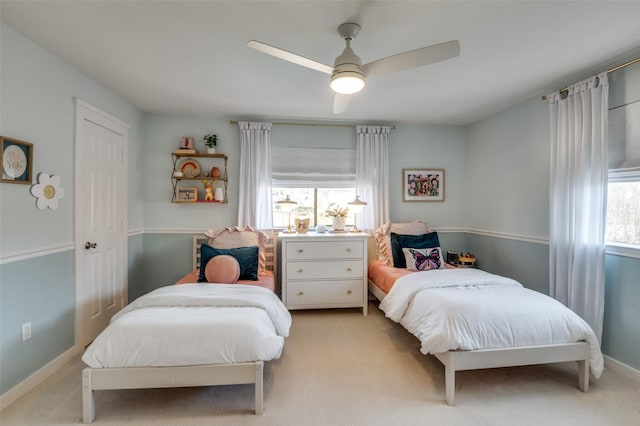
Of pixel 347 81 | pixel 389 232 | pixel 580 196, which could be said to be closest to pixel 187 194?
pixel 389 232

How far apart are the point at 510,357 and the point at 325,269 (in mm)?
2017

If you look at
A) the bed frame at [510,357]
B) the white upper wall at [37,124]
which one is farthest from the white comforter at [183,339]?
the bed frame at [510,357]

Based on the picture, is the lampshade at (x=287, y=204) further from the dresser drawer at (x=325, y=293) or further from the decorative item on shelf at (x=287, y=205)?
the dresser drawer at (x=325, y=293)

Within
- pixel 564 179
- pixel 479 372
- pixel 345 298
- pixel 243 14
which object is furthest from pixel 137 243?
pixel 564 179

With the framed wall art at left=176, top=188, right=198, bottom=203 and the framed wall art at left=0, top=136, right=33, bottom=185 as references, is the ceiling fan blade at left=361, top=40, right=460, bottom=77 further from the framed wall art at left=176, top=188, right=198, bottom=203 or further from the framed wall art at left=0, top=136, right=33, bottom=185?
the framed wall art at left=176, top=188, right=198, bottom=203

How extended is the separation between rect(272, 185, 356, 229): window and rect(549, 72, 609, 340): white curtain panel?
90.0 inches

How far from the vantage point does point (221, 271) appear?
2.91 m

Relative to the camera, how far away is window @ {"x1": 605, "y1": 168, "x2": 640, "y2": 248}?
239 centimetres

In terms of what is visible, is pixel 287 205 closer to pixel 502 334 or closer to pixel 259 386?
pixel 259 386

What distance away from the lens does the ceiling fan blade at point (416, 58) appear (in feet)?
5.66

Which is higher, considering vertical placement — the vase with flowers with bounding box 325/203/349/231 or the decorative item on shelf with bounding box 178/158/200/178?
the decorative item on shelf with bounding box 178/158/200/178

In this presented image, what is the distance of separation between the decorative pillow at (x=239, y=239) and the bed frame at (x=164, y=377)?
1.55 metres

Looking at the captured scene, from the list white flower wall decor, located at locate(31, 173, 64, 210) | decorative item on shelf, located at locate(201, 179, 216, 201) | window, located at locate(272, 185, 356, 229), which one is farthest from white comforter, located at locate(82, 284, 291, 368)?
window, located at locate(272, 185, 356, 229)

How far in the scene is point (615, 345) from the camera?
2.48 metres
